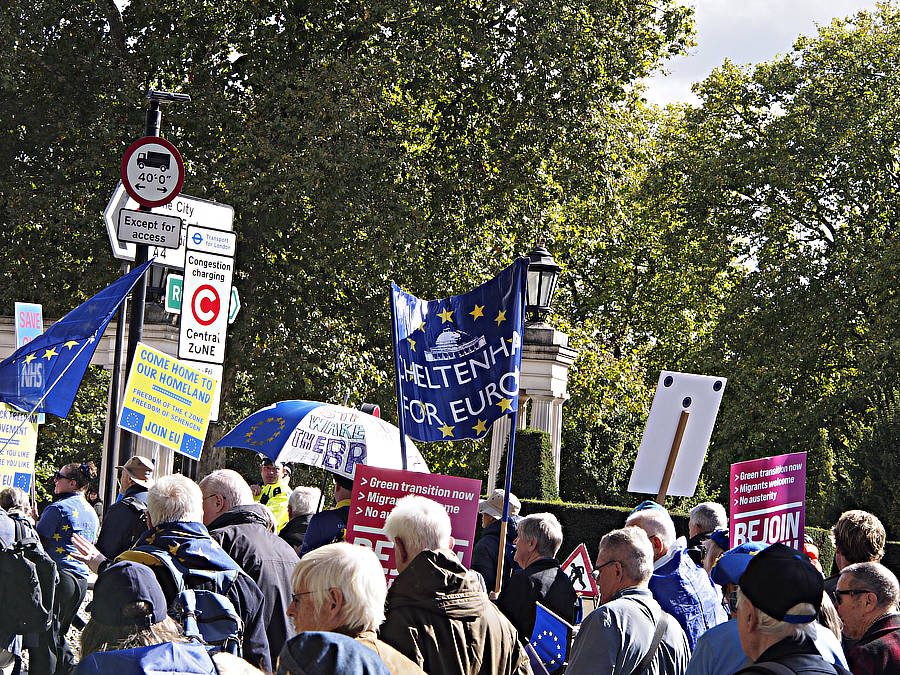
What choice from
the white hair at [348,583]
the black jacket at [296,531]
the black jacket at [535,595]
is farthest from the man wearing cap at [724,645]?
the black jacket at [296,531]

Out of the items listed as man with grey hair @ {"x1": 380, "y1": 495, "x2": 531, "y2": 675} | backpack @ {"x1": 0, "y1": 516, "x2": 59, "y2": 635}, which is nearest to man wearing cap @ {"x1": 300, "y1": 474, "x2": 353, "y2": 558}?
backpack @ {"x1": 0, "y1": 516, "x2": 59, "y2": 635}

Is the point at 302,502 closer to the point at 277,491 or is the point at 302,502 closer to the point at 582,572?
the point at 582,572

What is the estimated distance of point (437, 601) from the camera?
4020 mm

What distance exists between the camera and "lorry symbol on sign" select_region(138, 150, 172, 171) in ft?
32.1

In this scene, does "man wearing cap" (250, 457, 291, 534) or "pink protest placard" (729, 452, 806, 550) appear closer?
"pink protest placard" (729, 452, 806, 550)

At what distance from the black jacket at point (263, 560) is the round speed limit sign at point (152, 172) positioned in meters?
5.00

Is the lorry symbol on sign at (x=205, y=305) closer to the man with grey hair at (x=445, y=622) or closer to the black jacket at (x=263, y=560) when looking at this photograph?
the black jacket at (x=263, y=560)

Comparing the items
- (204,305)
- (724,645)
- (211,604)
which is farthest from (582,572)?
(204,305)

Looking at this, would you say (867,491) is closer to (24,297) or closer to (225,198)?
(225,198)

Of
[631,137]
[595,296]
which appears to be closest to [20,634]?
[631,137]

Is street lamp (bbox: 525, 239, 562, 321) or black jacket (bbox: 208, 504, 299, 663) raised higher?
street lamp (bbox: 525, 239, 562, 321)

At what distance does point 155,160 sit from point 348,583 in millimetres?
7114

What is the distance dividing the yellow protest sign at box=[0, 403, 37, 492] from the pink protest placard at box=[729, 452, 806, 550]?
18.6 feet

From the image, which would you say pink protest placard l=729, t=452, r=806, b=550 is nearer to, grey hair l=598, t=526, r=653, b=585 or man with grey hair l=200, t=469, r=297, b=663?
grey hair l=598, t=526, r=653, b=585
